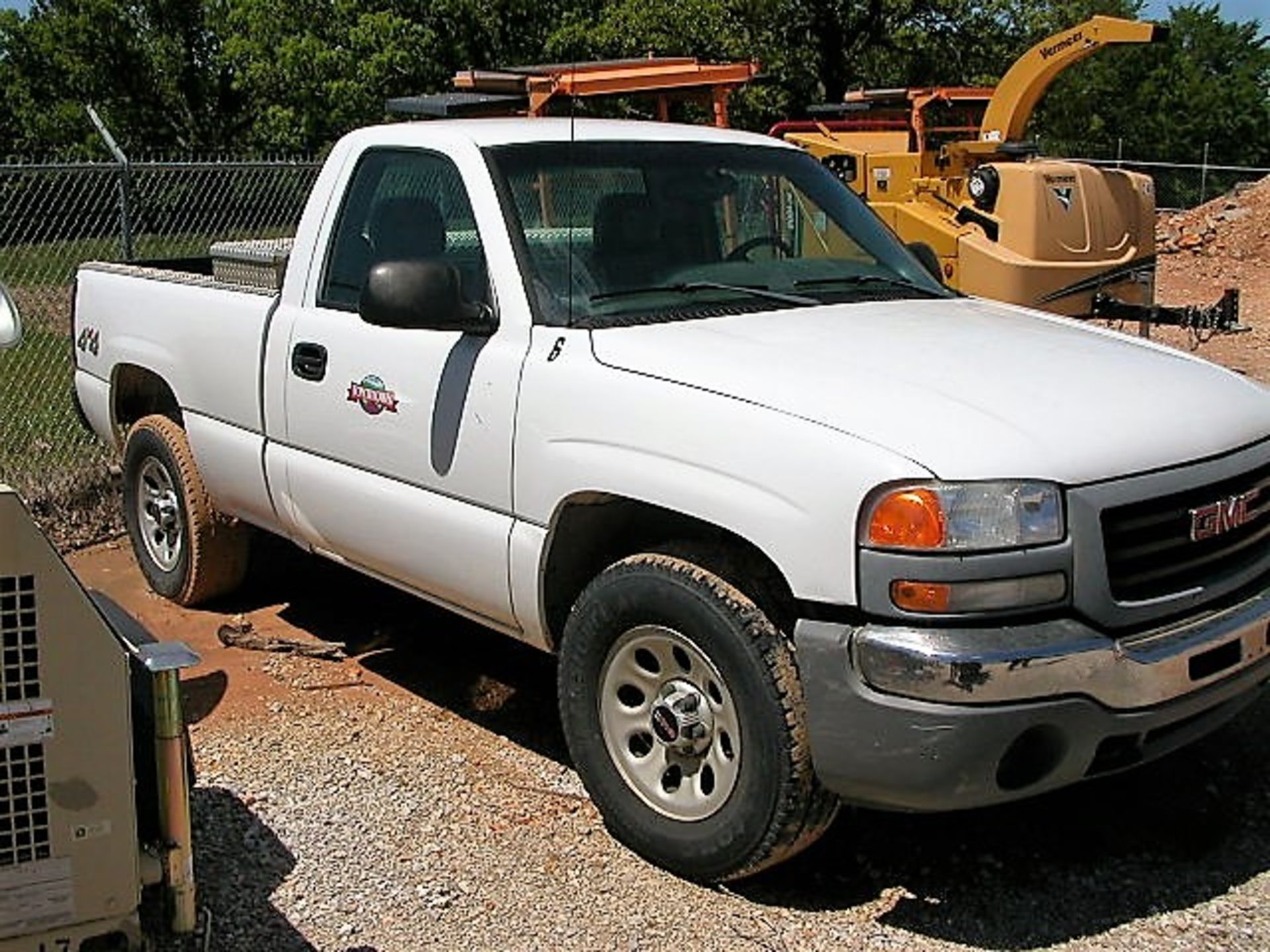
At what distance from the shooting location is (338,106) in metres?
42.8

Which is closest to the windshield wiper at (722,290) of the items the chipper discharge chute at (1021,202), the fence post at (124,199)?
the fence post at (124,199)

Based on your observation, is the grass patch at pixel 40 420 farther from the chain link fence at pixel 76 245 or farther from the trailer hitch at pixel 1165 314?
the trailer hitch at pixel 1165 314

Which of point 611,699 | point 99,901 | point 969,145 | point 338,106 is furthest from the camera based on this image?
point 338,106

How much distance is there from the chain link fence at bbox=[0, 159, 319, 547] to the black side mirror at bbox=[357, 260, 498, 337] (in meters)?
3.29

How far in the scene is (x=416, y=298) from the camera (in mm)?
4379

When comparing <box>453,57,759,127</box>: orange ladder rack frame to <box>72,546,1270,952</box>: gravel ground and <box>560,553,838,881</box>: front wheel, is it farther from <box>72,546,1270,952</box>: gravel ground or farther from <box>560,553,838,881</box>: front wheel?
<box>560,553,838,881</box>: front wheel

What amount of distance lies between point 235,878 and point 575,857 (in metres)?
0.94

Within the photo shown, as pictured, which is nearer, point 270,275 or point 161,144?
point 270,275

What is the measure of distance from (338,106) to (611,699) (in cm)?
4090

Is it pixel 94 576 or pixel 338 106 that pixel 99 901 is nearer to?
pixel 94 576

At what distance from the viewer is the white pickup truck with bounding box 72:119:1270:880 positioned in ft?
11.5

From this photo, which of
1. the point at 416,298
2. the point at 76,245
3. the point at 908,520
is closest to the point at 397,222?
the point at 416,298

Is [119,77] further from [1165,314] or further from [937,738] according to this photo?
[937,738]

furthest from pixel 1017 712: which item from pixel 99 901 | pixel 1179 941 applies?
pixel 99 901
